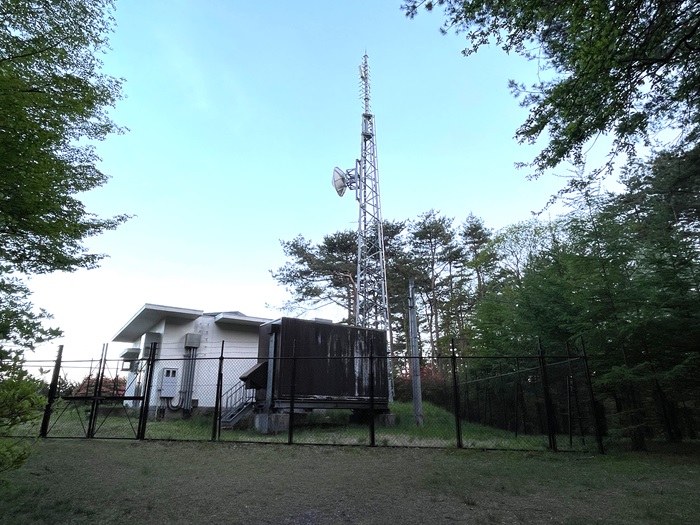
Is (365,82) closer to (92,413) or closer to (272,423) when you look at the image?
(272,423)

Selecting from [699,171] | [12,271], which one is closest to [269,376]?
[12,271]

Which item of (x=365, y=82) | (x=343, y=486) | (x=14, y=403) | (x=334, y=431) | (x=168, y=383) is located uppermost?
(x=365, y=82)

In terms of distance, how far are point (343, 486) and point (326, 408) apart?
6.79 m

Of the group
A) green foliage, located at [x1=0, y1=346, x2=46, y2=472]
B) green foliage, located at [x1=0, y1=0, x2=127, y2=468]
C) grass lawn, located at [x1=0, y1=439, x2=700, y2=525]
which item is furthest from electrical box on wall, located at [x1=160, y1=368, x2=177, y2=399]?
green foliage, located at [x1=0, y1=346, x2=46, y2=472]

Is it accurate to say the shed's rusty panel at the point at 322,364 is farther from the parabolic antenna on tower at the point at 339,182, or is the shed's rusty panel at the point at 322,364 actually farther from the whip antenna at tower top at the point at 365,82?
the whip antenna at tower top at the point at 365,82

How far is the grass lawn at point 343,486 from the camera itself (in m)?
4.66

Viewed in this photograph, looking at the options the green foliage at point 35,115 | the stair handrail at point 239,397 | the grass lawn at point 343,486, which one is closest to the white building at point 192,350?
the stair handrail at point 239,397

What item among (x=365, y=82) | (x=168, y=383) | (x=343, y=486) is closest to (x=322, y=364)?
(x=343, y=486)

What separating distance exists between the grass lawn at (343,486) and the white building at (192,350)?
8.28m

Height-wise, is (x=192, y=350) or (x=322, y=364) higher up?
(x=192, y=350)

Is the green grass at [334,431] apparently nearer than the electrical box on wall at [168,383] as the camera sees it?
Yes

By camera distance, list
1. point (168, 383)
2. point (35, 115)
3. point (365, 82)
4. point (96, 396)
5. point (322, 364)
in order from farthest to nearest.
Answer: point (365, 82) < point (168, 383) < point (322, 364) < point (96, 396) < point (35, 115)

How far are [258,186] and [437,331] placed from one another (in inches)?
687

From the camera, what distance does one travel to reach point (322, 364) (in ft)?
42.3
